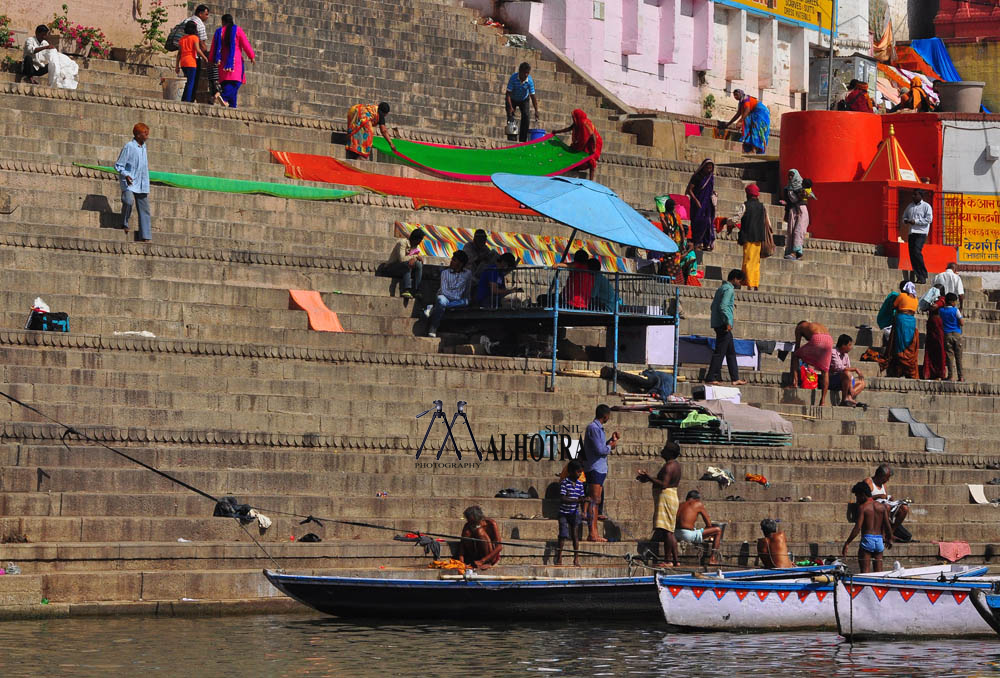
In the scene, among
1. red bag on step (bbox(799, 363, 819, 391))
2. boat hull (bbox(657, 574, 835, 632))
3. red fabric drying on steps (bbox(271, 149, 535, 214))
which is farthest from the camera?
red fabric drying on steps (bbox(271, 149, 535, 214))

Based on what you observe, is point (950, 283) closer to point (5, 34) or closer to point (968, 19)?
point (5, 34)

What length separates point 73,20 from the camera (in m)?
26.1

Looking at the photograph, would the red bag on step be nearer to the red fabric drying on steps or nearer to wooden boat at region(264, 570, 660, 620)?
the red fabric drying on steps

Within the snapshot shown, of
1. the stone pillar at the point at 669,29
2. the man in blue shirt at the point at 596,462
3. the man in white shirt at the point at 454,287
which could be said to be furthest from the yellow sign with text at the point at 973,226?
the man in blue shirt at the point at 596,462

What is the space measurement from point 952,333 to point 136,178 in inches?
387

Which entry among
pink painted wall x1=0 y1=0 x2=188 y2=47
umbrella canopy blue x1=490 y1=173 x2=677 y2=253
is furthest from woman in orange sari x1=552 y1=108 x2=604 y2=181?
pink painted wall x1=0 y1=0 x2=188 y2=47

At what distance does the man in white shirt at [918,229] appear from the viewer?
90.6 ft

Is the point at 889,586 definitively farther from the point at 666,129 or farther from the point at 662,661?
the point at 666,129

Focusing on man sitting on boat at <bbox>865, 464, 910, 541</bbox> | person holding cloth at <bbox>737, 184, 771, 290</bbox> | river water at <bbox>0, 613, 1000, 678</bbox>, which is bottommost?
river water at <bbox>0, 613, 1000, 678</bbox>

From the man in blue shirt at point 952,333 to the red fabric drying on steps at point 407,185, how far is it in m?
5.01

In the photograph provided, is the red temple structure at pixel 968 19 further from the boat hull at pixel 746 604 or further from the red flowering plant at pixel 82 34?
the boat hull at pixel 746 604

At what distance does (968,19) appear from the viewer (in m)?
40.5

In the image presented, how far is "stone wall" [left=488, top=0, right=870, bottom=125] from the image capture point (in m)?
32.2

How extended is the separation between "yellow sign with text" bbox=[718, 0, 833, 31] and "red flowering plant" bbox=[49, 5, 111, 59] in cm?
1321
